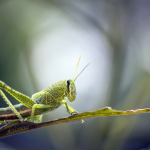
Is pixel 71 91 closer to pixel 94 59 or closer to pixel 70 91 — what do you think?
pixel 70 91

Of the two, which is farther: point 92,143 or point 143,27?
point 143,27

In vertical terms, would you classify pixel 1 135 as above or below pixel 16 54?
below

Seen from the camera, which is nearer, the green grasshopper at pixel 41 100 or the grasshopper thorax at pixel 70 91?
the green grasshopper at pixel 41 100

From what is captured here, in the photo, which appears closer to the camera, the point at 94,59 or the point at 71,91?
the point at 71,91

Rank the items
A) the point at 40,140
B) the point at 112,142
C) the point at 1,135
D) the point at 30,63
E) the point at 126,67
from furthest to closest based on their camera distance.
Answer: the point at 30,63
the point at 126,67
the point at 40,140
the point at 112,142
the point at 1,135

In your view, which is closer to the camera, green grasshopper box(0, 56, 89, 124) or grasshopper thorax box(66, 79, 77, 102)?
green grasshopper box(0, 56, 89, 124)

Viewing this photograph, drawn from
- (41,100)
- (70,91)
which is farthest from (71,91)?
(41,100)

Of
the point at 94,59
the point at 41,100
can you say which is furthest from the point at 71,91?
the point at 94,59

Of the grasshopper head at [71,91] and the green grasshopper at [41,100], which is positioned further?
the grasshopper head at [71,91]

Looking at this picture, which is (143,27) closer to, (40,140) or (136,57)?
(136,57)

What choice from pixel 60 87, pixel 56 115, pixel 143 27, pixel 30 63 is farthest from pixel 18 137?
pixel 143 27

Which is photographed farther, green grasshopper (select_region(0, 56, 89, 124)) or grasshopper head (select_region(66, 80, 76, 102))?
grasshopper head (select_region(66, 80, 76, 102))
